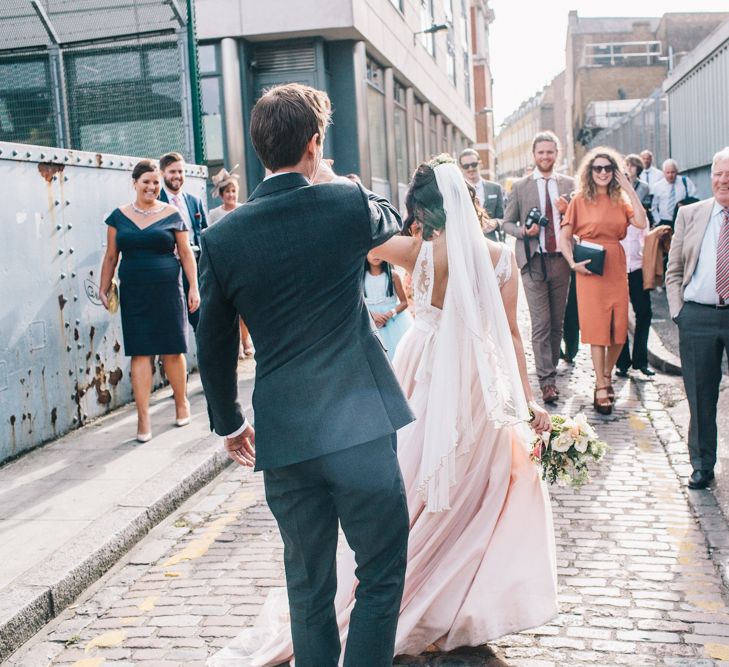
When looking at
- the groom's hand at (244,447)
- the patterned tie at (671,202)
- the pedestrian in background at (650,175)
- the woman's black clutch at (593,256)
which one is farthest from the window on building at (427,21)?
the groom's hand at (244,447)

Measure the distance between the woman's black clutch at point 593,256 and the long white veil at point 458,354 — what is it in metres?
4.18

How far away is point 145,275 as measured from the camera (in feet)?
22.5

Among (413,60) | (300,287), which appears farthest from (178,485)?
(413,60)

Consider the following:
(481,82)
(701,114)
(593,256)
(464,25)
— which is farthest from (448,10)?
(593,256)

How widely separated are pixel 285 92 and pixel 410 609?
197 cm

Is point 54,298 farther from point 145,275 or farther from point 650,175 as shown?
point 650,175

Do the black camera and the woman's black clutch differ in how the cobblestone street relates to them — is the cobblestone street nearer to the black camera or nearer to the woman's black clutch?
the woman's black clutch

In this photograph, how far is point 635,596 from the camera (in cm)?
398

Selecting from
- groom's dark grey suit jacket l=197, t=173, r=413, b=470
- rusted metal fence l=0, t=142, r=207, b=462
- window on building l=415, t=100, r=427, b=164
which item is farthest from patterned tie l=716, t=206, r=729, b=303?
window on building l=415, t=100, r=427, b=164

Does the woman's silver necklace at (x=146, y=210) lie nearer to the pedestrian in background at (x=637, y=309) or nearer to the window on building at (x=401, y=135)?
the pedestrian in background at (x=637, y=309)

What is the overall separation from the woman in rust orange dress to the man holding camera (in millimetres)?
335

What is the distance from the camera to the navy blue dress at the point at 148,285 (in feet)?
22.4

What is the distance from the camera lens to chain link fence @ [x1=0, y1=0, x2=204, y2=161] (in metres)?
8.70

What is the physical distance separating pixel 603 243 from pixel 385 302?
1.92 m
